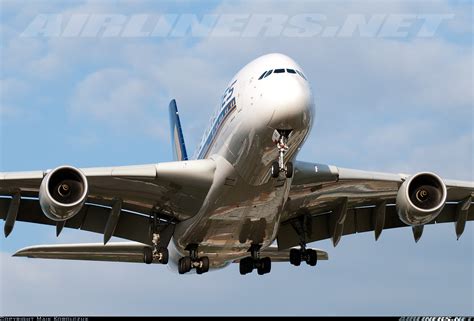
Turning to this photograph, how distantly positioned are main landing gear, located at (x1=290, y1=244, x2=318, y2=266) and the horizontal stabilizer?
5.00m

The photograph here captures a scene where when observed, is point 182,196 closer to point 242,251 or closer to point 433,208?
point 242,251

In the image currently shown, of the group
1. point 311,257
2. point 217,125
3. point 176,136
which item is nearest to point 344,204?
point 311,257

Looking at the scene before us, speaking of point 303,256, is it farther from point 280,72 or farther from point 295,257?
point 280,72

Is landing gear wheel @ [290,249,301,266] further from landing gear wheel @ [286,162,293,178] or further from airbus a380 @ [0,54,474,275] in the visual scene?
landing gear wheel @ [286,162,293,178]

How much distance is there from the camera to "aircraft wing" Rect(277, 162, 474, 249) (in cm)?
2986

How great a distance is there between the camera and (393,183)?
30938mm

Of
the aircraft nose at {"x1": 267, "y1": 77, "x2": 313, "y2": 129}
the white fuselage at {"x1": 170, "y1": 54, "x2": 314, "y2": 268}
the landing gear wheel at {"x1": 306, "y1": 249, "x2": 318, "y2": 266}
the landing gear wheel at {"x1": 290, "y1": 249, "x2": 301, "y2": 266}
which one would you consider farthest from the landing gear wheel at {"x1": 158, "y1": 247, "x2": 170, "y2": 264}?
the aircraft nose at {"x1": 267, "y1": 77, "x2": 313, "y2": 129}

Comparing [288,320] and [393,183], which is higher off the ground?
[393,183]

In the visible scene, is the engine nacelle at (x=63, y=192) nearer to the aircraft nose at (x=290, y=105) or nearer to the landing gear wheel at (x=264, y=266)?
the aircraft nose at (x=290, y=105)

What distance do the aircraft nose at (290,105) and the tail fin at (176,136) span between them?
49.8 ft

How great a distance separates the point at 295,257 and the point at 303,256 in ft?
0.88

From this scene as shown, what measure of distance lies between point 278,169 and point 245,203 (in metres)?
2.83

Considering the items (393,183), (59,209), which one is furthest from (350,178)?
(59,209)

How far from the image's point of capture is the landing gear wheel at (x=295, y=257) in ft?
111
